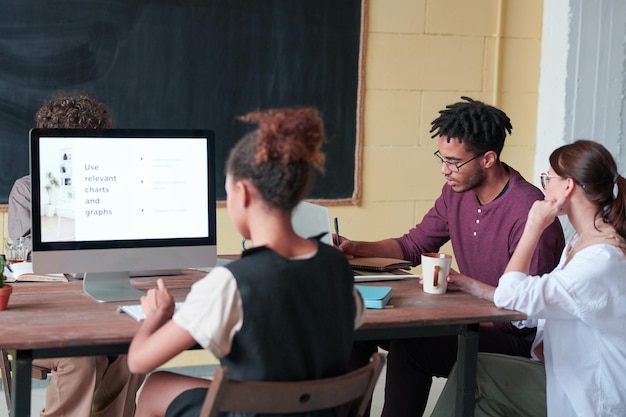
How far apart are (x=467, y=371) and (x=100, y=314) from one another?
0.94m

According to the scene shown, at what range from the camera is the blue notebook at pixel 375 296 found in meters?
2.17

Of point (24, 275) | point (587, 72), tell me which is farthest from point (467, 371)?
point (587, 72)

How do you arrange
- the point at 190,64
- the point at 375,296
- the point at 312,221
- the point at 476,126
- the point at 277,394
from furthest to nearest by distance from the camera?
the point at 190,64 < the point at 476,126 < the point at 312,221 < the point at 375,296 < the point at 277,394

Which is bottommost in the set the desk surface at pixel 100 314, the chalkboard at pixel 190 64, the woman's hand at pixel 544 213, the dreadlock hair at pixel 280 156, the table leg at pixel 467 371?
the table leg at pixel 467 371

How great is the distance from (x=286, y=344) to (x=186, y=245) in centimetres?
75

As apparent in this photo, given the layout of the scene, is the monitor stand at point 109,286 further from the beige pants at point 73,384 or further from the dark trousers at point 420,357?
the dark trousers at point 420,357

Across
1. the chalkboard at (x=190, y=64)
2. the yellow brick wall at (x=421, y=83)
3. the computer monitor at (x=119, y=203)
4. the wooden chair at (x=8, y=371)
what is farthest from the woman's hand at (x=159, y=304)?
the yellow brick wall at (x=421, y=83)

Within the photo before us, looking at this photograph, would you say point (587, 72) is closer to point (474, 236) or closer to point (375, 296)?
point (474, 236)

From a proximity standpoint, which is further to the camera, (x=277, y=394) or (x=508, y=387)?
(x=508, y=387)

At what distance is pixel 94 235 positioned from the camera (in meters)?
2.22

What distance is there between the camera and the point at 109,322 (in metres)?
1.96

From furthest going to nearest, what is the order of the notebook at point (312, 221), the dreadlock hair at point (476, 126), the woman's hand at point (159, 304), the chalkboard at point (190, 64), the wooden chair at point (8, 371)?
the chalkboard at point (190, 64)
the dreadlock hair at point (476, 126)
the wooden chair at point (8, 371)
the notebook at point (312, 221)
the woman's hand at point (159, 304)

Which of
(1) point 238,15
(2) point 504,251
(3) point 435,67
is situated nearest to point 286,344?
(2) point 504,251

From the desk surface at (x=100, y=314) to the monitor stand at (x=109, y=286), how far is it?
29mm
